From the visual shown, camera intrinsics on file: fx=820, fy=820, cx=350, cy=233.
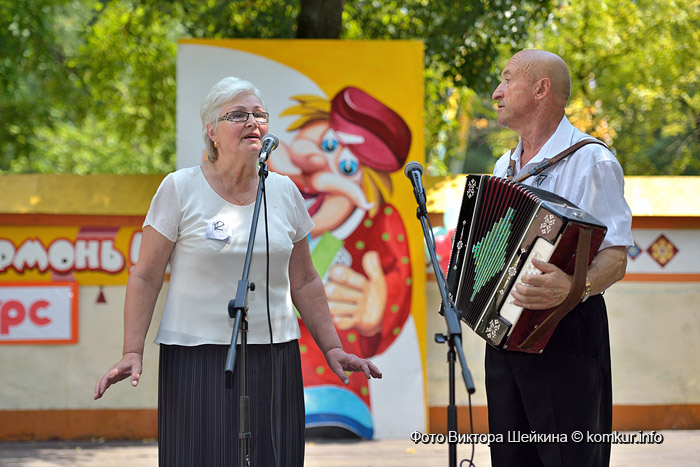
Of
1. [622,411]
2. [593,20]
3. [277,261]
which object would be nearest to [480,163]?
[593,20]

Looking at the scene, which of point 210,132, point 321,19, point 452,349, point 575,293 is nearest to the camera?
point 452,349

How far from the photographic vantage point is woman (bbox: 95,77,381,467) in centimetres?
309

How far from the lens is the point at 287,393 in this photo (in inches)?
126

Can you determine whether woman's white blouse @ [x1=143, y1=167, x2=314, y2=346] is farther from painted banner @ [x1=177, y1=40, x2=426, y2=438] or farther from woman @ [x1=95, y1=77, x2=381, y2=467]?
painted banner @ [x1=177, y1=40, x2=426, y2=438]

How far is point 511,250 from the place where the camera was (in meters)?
2.85

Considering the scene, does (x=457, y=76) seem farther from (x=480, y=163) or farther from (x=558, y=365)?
(x=480, y=163)

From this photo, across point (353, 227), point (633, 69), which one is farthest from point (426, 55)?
point (633, 69)

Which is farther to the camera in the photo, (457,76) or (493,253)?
(457,76)

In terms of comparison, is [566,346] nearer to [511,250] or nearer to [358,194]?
[511,250]

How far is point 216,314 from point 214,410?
1.19 feet

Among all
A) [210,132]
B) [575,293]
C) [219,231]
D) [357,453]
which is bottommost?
[357,453]

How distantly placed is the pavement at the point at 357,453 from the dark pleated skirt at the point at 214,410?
108 inches

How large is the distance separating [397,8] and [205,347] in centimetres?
698

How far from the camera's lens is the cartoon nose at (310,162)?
6.38 m
